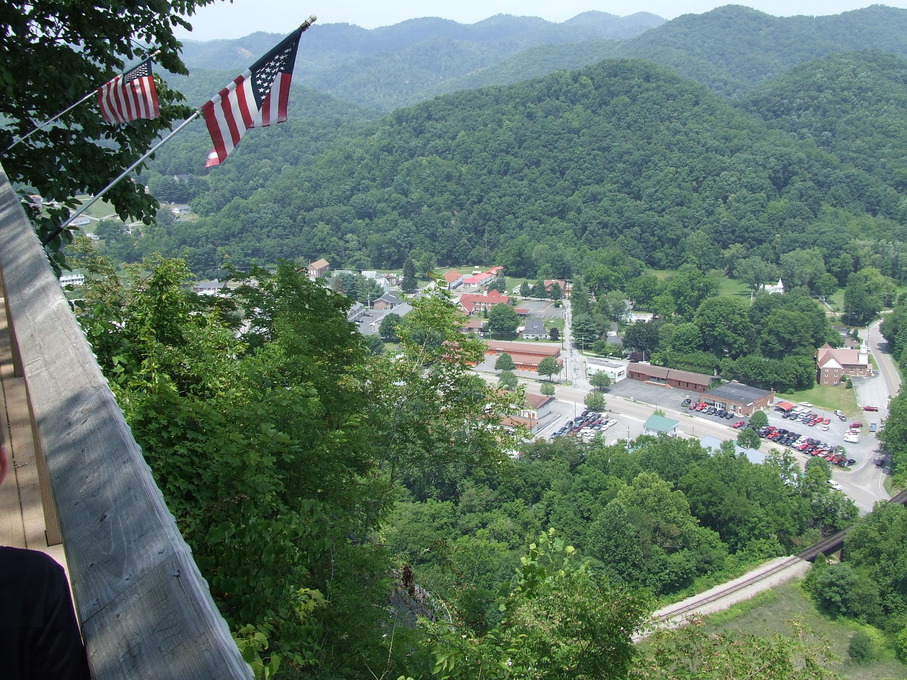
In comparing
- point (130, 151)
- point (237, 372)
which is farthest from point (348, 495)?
point (130, 151)

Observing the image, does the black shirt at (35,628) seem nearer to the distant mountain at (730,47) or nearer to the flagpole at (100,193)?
the flagpole at (100,193)

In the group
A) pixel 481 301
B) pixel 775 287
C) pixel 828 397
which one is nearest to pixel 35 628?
pixel 828 397

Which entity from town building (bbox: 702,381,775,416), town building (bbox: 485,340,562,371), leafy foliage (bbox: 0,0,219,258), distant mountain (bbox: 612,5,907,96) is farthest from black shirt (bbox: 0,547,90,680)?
distant mountain (bbox: 612,5,907,96)

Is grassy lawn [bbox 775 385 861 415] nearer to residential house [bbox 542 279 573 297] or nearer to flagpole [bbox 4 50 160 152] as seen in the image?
residential house [bbox 542 279 573 297]

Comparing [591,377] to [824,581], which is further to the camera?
[591,377]

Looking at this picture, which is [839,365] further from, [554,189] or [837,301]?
[554,189]

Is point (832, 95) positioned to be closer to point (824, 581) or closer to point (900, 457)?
point (900, 457)
